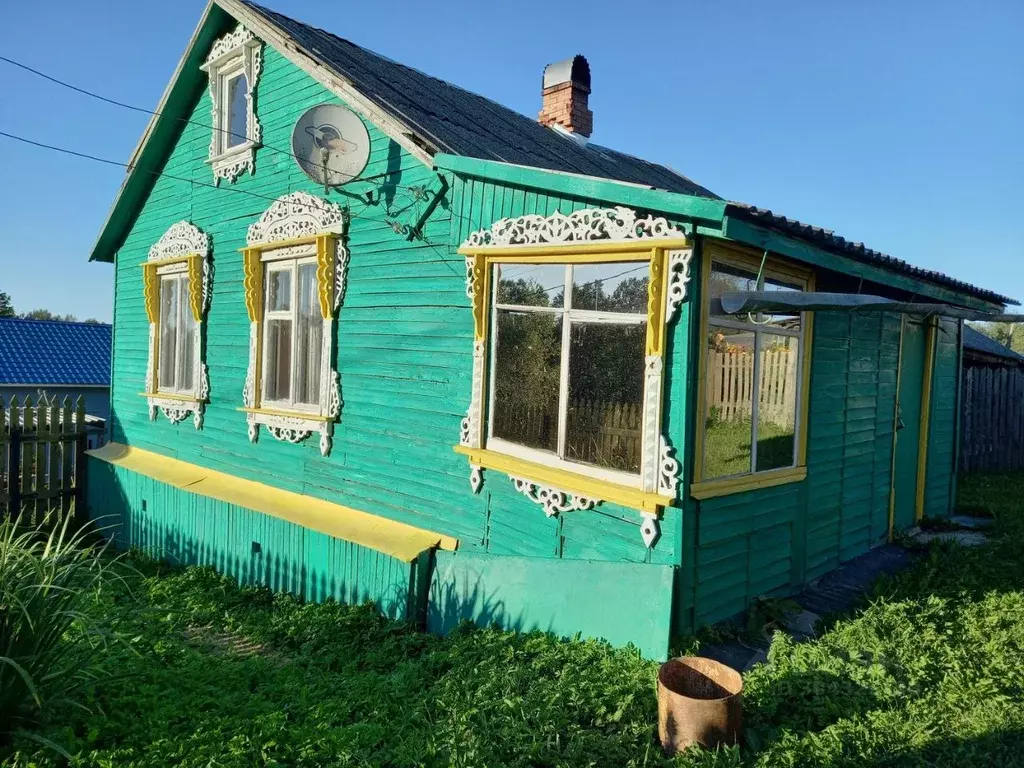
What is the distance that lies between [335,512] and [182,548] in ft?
9.63

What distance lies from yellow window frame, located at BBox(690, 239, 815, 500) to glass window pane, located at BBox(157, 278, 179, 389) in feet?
25.8


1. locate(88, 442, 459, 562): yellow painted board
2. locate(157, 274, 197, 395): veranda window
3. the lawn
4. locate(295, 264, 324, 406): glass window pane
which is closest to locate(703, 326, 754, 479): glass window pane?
the lawn

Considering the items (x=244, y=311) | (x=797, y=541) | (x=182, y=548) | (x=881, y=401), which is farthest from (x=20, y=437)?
(x=881, y=401)

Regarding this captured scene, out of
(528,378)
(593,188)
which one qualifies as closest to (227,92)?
(528,378)

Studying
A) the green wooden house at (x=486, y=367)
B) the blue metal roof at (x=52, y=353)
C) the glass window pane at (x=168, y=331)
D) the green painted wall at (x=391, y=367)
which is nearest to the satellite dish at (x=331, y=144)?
the green wooden house at (x=486, y=367)

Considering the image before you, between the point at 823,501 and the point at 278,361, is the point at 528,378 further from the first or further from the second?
the point at 278,361

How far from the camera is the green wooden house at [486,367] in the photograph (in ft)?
15.0

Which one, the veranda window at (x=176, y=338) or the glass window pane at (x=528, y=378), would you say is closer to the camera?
the glass window pane at (x=528, y=378)

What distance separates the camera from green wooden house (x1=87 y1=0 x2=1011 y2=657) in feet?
15.0

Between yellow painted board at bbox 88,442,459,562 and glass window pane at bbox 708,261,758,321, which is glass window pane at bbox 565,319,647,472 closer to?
glass window pane at bbox 708,261,758,321

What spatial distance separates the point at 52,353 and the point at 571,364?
23439 millimetres

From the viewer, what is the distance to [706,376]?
4547mm

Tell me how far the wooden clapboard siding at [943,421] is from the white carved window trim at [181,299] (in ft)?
29.1

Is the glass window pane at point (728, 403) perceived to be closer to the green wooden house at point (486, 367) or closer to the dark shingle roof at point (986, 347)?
the green wooden house at point (486, 367)
